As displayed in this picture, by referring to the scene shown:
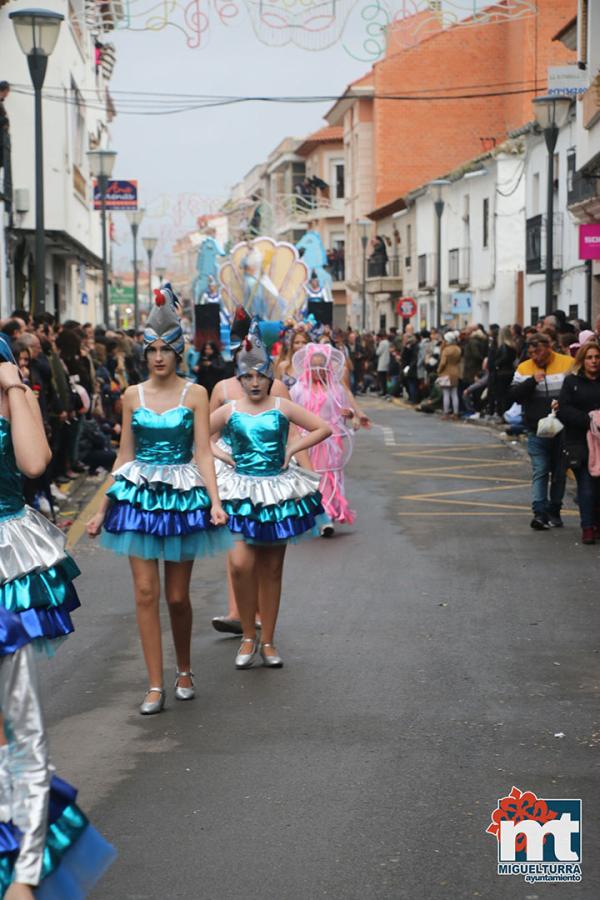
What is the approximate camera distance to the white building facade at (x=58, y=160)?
2975cm

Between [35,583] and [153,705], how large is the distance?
2.84m

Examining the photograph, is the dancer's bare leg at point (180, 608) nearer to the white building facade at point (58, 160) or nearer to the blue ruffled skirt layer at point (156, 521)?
the blue ruffled skirt layer at point (156, 521)

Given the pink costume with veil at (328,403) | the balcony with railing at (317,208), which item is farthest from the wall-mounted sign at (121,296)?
the pink costume with veil at (328,403)

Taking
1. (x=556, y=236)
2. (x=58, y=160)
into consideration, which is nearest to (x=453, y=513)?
(x=58, y=160)

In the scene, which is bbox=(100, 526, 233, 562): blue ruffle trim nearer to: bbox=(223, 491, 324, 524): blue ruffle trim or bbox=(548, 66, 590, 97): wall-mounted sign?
bbox=(223, 491, 324, 524): blue ruffle trim

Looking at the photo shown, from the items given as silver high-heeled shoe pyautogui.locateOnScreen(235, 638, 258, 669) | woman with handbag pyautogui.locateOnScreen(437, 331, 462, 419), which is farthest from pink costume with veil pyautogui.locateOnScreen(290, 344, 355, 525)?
woman with handbag pyautogui.locateOnScreen(437, 331, 462, 419)

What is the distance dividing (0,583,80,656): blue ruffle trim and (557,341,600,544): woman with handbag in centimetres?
878

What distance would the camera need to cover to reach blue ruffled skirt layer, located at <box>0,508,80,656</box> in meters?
4.48

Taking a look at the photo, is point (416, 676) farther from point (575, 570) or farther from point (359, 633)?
point (575, 570)

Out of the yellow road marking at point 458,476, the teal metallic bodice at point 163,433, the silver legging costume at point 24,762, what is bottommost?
the yellow road marking at point 458,476

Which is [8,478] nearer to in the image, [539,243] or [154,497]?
[154,497]

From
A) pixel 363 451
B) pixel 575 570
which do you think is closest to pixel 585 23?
pixel 363 451

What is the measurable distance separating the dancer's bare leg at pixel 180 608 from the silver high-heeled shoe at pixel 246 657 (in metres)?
0.67

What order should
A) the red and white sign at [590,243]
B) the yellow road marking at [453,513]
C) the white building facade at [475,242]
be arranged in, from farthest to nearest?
the white building facade at [475,242]
the red and white sign at [590,243]
the yellow road marking at [453,513]
